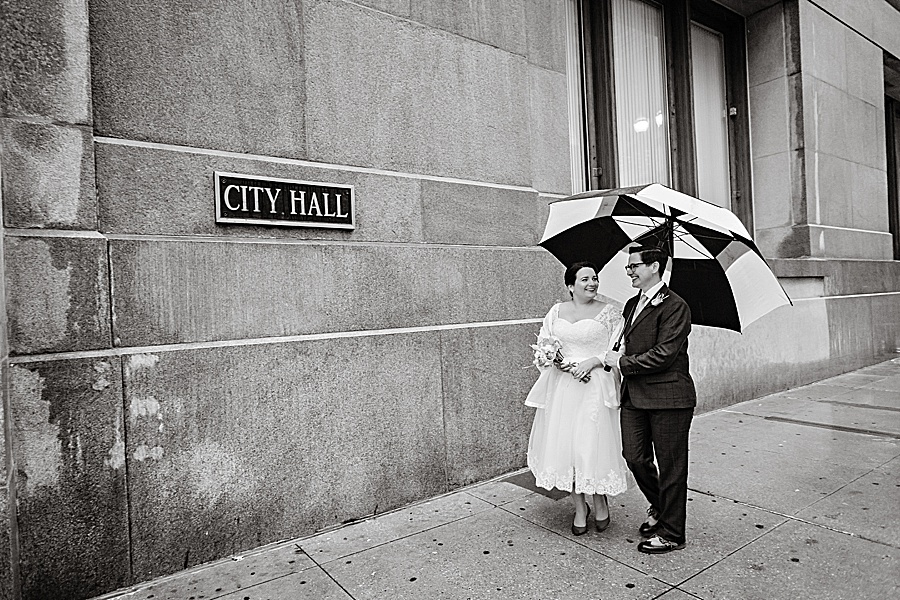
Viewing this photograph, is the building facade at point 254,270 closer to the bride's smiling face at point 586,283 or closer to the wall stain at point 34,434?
the wall stain at point 34,434

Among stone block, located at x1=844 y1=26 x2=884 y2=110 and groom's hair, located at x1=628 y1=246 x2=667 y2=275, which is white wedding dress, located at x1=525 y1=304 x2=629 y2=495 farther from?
stone block, located at x1=844 y1=26 x2=884 y2=110

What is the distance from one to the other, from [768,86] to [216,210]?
34.0 ft

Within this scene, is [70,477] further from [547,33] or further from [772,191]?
[772,191]

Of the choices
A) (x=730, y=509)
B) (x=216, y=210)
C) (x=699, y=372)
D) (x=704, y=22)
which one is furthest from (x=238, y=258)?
(x=704, y=22)

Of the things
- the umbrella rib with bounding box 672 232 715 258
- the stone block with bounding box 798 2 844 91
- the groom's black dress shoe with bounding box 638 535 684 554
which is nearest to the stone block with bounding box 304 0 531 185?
the umbrella rib with bounding box 672 232 715 258

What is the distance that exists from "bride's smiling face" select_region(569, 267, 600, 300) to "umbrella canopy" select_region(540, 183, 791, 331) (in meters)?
0.38

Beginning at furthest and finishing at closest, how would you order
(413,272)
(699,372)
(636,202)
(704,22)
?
(704,22) < (699,372) < (413,272) < (636,202)

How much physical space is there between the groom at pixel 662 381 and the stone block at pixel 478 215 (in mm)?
2047

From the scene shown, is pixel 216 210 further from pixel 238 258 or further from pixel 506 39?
pixel 506 39

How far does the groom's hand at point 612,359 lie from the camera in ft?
14.1

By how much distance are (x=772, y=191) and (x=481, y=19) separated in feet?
24.0

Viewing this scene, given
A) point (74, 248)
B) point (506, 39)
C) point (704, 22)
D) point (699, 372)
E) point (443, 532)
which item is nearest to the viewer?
point (74, 248)

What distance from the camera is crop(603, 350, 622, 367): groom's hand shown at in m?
4.31

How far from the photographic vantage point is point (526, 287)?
6.41 m
